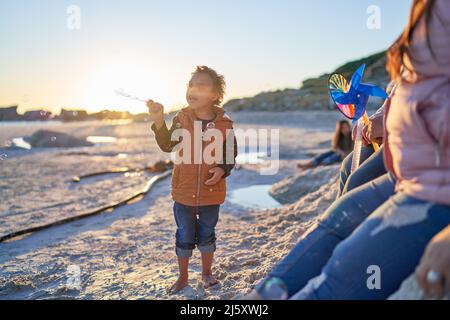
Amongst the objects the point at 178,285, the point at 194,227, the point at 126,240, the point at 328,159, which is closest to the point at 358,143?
the point at 194,227

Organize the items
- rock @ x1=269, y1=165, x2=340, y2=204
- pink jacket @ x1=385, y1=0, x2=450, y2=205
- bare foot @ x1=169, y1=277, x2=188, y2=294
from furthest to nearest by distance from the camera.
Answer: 1. rock @ x1=269, y1=165, x2=340, y2=204
2. bare foot @ x1=169, y1=277, x2=188, y2=294
3. pink jacket @ x1=385, y1=0, x2=450, y2=205

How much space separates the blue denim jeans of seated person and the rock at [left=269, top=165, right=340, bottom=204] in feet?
15.0

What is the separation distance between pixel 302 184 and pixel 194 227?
13.3 ft

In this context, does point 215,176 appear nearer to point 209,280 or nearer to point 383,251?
point 209,280

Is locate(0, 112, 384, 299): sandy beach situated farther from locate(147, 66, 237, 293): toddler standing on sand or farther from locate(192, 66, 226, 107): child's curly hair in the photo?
locate(192, 66, 226, 107): child's curly hair

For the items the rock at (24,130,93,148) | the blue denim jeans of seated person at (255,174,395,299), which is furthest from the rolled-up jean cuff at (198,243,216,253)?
the rock at (24,130,93,148)

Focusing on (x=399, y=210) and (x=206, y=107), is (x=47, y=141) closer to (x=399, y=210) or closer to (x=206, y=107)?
(x=206, y=107)

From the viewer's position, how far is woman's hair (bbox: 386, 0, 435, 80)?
1.44 m

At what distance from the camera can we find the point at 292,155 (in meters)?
12.4

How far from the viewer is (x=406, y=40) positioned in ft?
4.95
